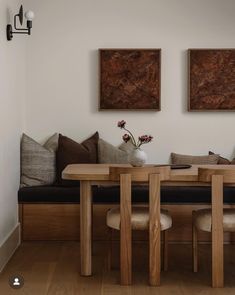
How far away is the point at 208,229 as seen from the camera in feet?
11.8

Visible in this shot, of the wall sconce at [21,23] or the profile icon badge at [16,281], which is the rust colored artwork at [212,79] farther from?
the profile icon badge at [16,281]

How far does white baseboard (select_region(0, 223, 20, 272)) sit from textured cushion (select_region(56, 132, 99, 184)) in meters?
0.67

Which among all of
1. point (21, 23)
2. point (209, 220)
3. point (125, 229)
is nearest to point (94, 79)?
point (21, 23)

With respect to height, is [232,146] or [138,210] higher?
[232,146]

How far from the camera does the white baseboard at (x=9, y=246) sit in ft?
13.2

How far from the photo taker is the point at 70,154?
5039 millimetres

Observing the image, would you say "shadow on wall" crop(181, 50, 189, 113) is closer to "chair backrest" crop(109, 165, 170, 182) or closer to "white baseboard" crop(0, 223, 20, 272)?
"chair backrest" crop(109, 165, 170, 182)

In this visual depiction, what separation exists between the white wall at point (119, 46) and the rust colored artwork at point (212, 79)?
0.08 m

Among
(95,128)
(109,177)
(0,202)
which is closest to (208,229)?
(109,177)

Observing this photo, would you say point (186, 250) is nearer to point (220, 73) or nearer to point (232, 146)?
point (232, 146)

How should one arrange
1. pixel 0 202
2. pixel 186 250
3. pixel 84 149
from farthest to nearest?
1. pixel 84 149
2. pixel 186 250
3. pixel 0 202

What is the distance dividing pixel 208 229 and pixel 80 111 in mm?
2199

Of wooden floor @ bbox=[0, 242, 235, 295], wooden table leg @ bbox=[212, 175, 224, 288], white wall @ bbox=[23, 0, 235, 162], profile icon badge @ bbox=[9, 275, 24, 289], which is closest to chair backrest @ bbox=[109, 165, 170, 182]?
wooden table leg @ bbox=[212, 175, 224, 288]

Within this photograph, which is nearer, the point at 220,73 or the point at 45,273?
the point at 45,273
